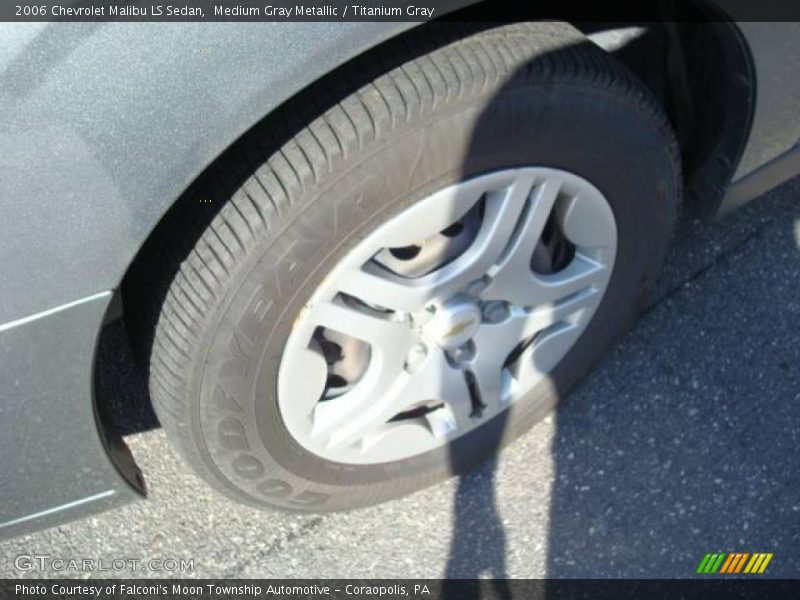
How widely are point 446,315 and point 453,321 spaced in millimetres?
19

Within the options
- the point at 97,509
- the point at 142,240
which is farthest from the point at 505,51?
the point at 97,509

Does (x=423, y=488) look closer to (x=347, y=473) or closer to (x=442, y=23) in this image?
(x=347, y=473)

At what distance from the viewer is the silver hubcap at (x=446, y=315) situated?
5.60 feet

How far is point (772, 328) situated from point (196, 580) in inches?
58.0

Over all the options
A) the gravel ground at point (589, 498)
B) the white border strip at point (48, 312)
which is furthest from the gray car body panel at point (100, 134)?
the gravel ground at point (589, 498)

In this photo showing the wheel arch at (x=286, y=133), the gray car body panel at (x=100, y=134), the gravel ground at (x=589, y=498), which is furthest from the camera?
the gravel ground at (x=589, y=498)

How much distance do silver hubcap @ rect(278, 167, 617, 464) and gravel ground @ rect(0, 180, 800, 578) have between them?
22cm

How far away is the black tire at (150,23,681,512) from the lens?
5.09 feet

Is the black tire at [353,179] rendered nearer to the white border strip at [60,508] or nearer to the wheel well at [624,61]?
the wheel well at [624,61]

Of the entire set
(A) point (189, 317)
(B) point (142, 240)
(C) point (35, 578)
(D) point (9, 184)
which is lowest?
(C) point (35, 578)

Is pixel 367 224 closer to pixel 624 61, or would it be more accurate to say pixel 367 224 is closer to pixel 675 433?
pixel 624 61

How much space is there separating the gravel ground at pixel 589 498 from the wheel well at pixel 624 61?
0.43 m

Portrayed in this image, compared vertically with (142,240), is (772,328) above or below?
below

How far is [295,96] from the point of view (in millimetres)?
1582
